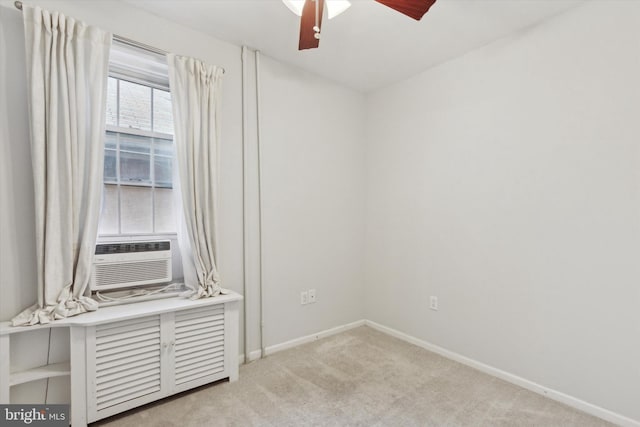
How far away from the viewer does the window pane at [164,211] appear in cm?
230

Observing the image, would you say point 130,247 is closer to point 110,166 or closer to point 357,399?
point 110,166

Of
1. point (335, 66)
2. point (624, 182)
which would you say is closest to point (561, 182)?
point (624, 182)

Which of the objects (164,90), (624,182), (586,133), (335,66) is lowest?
(624,182)

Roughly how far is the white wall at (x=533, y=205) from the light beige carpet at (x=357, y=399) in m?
0.27

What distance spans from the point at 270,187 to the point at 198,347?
4.49 ft

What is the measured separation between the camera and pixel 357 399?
81.4 inches

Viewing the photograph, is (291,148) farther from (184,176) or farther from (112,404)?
(112,404)

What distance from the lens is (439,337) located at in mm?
2770

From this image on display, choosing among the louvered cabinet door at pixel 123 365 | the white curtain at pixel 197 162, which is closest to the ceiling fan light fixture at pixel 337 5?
the white curtain at pixel 197 162

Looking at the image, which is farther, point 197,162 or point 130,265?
point 197,162

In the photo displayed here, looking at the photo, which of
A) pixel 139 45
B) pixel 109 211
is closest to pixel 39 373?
pixel 109 211

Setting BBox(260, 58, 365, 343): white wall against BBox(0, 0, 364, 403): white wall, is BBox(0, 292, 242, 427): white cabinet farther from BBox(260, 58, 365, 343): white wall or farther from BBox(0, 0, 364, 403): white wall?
BBox(260, 58, 365, 343): white wall

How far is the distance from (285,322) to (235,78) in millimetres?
2162

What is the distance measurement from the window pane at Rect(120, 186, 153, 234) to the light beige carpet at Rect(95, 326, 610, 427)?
117 cm
